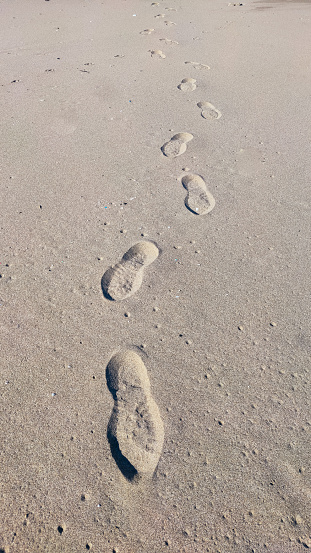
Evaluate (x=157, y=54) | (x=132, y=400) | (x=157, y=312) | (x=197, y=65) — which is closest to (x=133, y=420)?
(x=132, y=400)

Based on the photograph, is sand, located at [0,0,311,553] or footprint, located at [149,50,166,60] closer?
sand, located at [0,0,311,553]

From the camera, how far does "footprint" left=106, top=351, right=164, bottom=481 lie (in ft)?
5.54

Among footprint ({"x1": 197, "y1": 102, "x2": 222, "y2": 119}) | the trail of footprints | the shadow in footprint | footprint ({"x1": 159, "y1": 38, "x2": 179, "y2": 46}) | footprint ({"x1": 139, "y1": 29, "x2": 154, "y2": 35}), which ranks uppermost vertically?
footprint ({"x1": 139, "y1": 29, "x2": 154, "y2": 35})

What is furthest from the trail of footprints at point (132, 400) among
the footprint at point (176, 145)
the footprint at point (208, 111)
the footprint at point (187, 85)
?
the footprint at point (187, 85)

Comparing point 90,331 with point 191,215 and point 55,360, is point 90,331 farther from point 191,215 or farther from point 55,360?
point 191,215

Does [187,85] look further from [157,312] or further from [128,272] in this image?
[157,312]

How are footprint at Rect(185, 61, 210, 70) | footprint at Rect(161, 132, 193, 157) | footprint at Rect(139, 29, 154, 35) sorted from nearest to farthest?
1. footprint at Rect(161, 132, 193, 157)
2. footprint at Rect(185, 61, 210, 70)
3. footprint at Rect(139, 29, 154, 35)

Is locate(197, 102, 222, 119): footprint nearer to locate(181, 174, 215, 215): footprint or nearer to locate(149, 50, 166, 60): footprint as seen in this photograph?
locate(181, 174, 215, 215): footprint

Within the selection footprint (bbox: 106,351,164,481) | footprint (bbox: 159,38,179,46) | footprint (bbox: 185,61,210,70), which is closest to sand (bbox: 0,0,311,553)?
footprint (bbox: 106,351,164,481)

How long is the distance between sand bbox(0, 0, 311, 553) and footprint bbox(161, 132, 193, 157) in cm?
2

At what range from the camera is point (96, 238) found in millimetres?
2605

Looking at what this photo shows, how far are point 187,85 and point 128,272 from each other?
280cm

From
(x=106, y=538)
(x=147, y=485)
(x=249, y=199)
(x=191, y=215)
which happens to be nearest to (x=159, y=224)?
(x=191, y=215)

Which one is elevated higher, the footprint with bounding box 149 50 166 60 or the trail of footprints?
the footprint with bounding box 149 50 166 60
